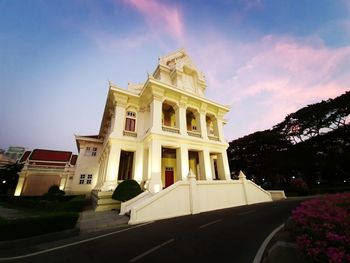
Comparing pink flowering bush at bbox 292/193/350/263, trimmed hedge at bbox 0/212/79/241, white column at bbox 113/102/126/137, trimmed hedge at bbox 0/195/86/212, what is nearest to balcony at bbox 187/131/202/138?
white column at bbox 113/102/126/137

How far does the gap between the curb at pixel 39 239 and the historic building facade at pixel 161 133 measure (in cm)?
613

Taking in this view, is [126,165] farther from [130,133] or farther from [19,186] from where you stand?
[19,186]

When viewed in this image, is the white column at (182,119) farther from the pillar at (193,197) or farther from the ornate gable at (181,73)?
the pillar at (193,197)

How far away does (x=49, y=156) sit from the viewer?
104 ft

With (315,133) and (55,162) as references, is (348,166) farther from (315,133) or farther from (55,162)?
(55,162)

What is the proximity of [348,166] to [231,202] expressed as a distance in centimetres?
2860

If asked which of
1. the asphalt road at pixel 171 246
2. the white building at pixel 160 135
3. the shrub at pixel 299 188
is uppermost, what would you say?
the white building at pixel 160 135

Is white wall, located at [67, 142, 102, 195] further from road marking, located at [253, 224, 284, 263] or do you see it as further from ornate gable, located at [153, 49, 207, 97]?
road marking, located at [253, 224, 284, 263]

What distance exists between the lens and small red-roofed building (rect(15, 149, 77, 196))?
26269 millimetres

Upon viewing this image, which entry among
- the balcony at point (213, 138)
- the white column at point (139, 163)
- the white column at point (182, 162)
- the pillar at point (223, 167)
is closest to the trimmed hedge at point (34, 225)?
the white column at point (139, 163)

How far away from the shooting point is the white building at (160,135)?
14.9 metres

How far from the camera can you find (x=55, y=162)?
30000mm

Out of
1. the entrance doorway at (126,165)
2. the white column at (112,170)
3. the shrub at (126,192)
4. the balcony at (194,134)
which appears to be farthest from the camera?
the entrance doorway at (126,165)

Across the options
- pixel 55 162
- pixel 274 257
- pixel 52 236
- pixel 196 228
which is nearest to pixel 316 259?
pixel 274 257
